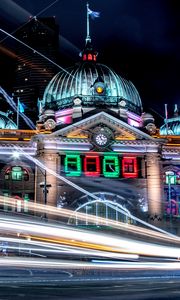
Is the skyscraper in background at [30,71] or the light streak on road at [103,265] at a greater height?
the skyscraper in background at [30,71]

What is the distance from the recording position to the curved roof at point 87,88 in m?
74.9

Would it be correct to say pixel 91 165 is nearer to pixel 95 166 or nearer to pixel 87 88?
pixel 95 166

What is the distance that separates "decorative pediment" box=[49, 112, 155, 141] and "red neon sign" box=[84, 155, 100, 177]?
3.22 m

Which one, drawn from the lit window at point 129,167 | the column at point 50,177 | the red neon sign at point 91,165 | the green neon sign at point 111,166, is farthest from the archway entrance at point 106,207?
the column at point 50,177

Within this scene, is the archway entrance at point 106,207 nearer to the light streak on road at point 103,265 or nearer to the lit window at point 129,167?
the lit window at point 129,167

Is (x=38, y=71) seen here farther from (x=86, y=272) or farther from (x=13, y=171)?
(x=86, y=272)

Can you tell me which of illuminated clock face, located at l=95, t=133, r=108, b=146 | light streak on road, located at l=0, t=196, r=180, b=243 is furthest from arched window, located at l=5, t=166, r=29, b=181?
illuminated clock face, located at l=95, t=133, r=108, b=146

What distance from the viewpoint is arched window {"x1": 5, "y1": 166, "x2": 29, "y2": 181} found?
6544 cm

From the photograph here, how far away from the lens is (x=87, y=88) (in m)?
75.9

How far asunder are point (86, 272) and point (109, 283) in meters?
5.69

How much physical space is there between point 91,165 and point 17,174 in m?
10.6

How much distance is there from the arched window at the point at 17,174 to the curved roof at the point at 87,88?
47.2 feet

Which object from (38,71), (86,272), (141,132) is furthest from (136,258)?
(38,71)

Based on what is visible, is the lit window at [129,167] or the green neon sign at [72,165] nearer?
the green neon sign at [72,165]
